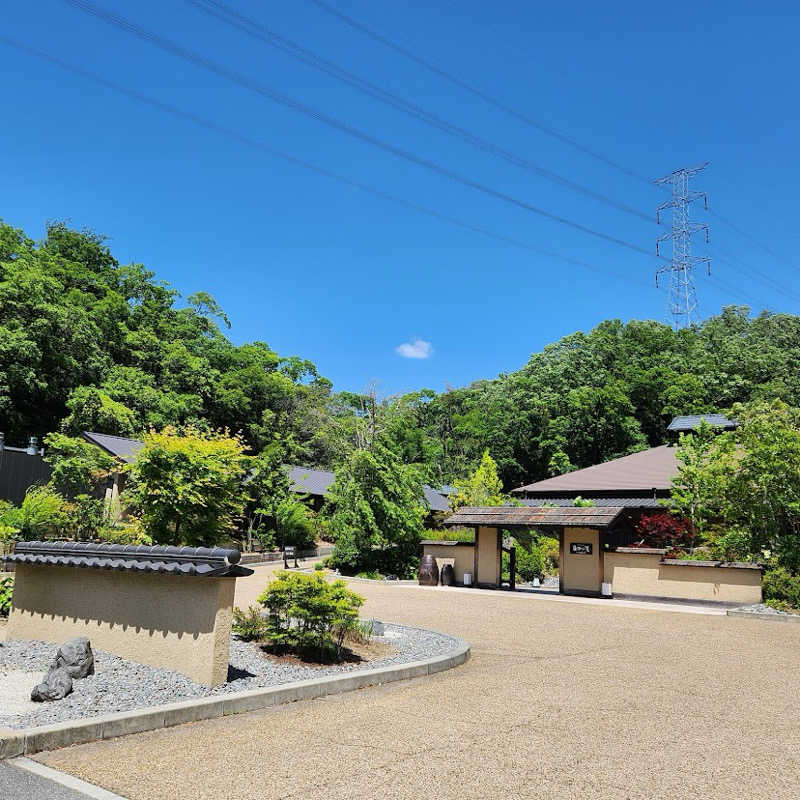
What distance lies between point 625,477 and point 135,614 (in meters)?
26.6

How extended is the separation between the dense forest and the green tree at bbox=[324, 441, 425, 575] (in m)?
6.88

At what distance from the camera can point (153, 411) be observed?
3991cm

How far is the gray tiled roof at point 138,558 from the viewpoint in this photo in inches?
262

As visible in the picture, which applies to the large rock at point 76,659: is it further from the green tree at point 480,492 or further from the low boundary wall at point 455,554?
the green tree at point 480,492

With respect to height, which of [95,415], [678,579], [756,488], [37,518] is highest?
[95,415]

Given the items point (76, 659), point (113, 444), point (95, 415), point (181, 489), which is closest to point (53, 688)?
point (76, 659)

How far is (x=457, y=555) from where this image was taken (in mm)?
21703

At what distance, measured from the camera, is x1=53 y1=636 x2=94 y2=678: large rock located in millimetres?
6488

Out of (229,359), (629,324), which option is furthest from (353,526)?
(629,324)

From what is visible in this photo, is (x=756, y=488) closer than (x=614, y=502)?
Yes

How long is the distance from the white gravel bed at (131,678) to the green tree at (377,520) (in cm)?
1442

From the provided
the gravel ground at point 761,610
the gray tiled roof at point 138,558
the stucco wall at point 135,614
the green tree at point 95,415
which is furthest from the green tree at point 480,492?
the gray tiled roof at point 138,558

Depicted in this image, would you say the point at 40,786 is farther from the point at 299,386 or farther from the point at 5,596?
the point at 299,386

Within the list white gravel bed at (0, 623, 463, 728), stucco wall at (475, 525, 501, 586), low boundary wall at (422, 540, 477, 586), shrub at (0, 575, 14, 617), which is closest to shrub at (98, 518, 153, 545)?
shrub at (0, 575, 14, 617)
